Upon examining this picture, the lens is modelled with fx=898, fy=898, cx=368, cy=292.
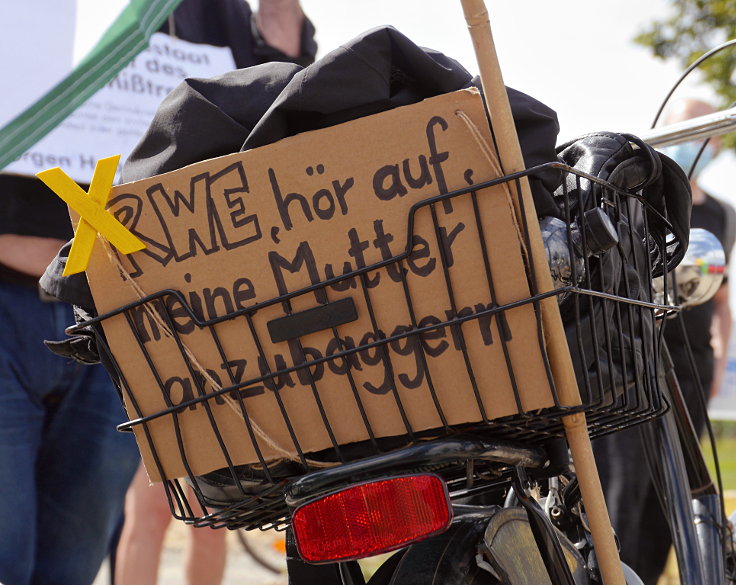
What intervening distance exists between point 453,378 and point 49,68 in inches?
55.7

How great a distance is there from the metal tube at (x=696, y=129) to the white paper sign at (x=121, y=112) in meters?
1.48

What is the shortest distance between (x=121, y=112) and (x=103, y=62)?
2.19 feet

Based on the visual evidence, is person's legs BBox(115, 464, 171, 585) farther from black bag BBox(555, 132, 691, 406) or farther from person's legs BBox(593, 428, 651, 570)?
black bag BBox(555, 132, 691, 406)

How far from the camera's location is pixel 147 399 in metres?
1.23

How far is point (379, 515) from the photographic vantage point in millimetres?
1113

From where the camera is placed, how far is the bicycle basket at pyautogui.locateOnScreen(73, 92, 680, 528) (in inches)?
43.8

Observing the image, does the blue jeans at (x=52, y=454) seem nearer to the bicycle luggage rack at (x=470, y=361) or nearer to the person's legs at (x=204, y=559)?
the person's legs at (x=204, y=559)

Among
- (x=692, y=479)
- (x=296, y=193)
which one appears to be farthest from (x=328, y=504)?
(x=692, y=479)

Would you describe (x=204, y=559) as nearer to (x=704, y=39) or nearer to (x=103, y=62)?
(x=103, y=62)

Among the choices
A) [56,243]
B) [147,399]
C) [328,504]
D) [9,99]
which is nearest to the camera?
[328,504]

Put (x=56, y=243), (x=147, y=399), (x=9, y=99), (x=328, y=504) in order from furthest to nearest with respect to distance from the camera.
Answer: (x=56, y=243) → (x=9, y=99) → (x=147, y=399) → (x=328, y=504)

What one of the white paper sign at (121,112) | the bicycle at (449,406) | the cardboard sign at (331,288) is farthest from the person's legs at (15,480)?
the cardboard sign at (331,288)

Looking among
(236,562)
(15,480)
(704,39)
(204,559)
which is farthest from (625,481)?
(704,39)

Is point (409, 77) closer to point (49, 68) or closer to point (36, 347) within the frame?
point (49, 68)
